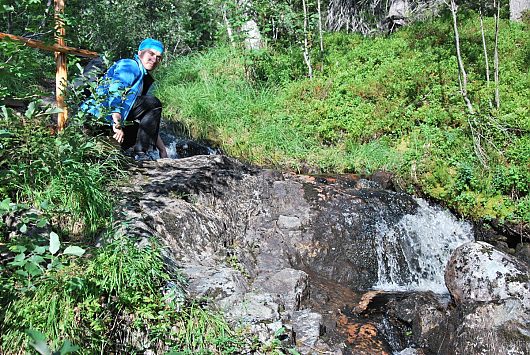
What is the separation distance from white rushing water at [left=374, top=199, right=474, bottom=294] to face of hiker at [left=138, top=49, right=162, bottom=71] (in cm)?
352

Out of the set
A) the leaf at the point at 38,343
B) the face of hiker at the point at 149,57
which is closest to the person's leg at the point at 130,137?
the face of hiker at the point at 149,57

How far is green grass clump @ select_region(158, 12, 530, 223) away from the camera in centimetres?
715

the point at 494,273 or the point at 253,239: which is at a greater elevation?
the point at 253,239

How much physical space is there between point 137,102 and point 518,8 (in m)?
11.5

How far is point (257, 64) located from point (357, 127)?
3511 mm

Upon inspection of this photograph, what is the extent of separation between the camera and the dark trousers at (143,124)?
540 cm

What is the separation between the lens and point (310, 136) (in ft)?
29.3

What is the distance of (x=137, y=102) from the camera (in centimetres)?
538

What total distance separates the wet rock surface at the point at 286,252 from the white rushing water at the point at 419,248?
137 millimetres

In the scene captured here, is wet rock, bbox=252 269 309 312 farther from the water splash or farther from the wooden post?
the water splash

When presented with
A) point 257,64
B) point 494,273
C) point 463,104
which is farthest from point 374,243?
point 257,64

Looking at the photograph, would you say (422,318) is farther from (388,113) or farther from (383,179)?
(388,113)

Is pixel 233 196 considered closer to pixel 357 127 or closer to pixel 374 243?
pixel 374 243

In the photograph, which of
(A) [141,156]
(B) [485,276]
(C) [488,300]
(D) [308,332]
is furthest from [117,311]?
(B) [485,276]
